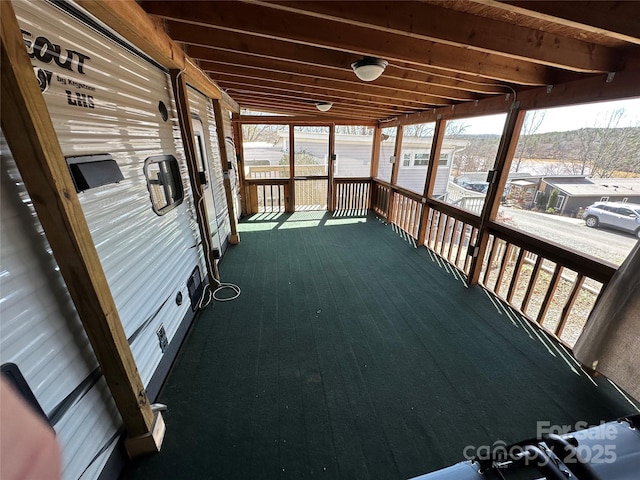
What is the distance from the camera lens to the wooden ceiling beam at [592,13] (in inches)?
46.1

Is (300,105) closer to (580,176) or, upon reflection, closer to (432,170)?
(432,170)

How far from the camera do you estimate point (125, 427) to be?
57.8 inches

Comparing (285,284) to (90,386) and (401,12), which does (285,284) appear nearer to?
(90,386)

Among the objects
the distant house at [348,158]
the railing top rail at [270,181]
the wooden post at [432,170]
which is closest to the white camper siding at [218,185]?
the railing top rail at [270,181]

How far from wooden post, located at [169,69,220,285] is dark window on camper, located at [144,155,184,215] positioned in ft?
0.99

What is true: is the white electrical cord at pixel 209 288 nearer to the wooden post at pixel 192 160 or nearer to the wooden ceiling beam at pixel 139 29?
the wooden post at pixel 192 160

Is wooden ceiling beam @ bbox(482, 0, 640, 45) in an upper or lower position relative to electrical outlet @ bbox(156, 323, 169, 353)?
upper

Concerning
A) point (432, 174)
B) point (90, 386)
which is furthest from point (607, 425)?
point (432, 174)

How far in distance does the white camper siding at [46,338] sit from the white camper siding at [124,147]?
0.92ft

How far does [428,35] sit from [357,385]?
7.61 ft

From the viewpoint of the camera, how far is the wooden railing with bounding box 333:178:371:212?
653 cm

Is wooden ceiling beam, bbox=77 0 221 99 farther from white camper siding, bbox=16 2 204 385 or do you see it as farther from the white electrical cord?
the white electrical cord

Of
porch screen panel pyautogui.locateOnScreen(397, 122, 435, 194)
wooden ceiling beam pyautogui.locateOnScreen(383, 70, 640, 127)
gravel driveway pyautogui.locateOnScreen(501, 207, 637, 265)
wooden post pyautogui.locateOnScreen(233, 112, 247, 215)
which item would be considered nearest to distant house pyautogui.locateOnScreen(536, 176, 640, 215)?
gravel driveway pyautogui.locateOnScreen(501, 207, 637, 265)

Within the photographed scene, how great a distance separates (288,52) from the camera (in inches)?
84.4
